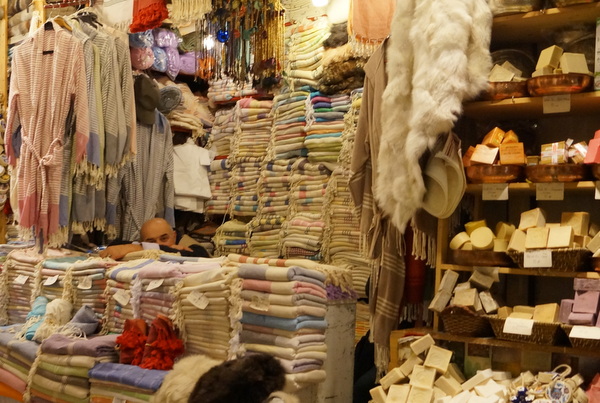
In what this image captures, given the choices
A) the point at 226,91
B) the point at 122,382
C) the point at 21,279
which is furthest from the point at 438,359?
the point at 226,91

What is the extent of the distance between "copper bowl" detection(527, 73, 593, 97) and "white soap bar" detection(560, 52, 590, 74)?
28 mm

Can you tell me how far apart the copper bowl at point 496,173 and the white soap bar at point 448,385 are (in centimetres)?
83

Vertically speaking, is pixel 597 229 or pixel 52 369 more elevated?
pixel 597 229

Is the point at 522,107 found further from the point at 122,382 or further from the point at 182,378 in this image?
the point at 122,382

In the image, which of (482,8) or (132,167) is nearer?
(482,8)

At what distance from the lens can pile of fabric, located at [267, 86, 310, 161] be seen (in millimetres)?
4852

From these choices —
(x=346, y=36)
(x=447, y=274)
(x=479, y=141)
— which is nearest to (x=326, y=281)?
(x=447, y=274)

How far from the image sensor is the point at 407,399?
277cm

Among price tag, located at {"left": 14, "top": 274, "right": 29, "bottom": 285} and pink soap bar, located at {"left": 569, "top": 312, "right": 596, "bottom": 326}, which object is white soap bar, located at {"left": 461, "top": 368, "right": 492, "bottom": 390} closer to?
pink soap bar, located at {"left": 569, "top": 312, "right": 596, "bottom": 326}

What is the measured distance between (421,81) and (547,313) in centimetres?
105

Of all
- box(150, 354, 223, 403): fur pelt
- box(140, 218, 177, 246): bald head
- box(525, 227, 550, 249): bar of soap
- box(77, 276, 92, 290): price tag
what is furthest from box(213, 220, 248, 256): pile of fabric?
box(525, 227, 550, 249): bar of soap

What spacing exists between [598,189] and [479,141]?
770 mm

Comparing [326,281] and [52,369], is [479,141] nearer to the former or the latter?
[326,281]

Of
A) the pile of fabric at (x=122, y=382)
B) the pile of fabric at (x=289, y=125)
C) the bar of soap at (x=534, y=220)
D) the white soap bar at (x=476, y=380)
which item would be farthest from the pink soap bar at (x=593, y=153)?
the pile of fabric at (x=289, y=125)
